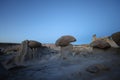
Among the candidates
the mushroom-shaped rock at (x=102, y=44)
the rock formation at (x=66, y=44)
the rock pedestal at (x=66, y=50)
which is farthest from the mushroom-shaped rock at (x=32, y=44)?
the mushroom-shaped rock at (x=102, y=44)

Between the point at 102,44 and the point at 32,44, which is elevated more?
the point at 32,44

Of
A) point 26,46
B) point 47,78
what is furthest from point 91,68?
point 26,46

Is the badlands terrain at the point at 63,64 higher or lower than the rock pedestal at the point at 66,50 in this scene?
lower

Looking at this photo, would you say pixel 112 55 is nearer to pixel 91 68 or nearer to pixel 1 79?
pixel 91 68

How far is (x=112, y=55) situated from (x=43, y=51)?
6973 millimetres

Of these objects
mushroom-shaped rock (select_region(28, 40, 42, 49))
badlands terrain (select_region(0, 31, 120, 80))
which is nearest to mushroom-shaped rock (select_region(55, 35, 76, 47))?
badlands terrain (select_region(0, 31, 120, 80))

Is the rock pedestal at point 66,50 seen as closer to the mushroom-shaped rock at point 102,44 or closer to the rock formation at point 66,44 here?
the rock formation at point 66,44

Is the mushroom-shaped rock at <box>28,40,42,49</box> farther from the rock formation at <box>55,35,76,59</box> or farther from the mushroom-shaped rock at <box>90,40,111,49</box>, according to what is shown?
the mushroom-shaped rock at <box>90,40,111,49</box>

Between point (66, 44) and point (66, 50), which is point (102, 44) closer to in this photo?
point (66, 44)

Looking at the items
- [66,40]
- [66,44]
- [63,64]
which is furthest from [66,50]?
[63,64]

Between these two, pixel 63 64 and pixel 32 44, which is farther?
pixel 32 44

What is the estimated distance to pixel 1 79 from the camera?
4.74 m

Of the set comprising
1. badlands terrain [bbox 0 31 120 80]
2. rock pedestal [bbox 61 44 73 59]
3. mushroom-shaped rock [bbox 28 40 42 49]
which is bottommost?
badlands terrain [bbox 0 31 120 80]

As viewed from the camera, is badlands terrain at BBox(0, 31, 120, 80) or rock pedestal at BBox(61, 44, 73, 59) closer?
badlands terrain at BBox(0, 31, 120, 80)
